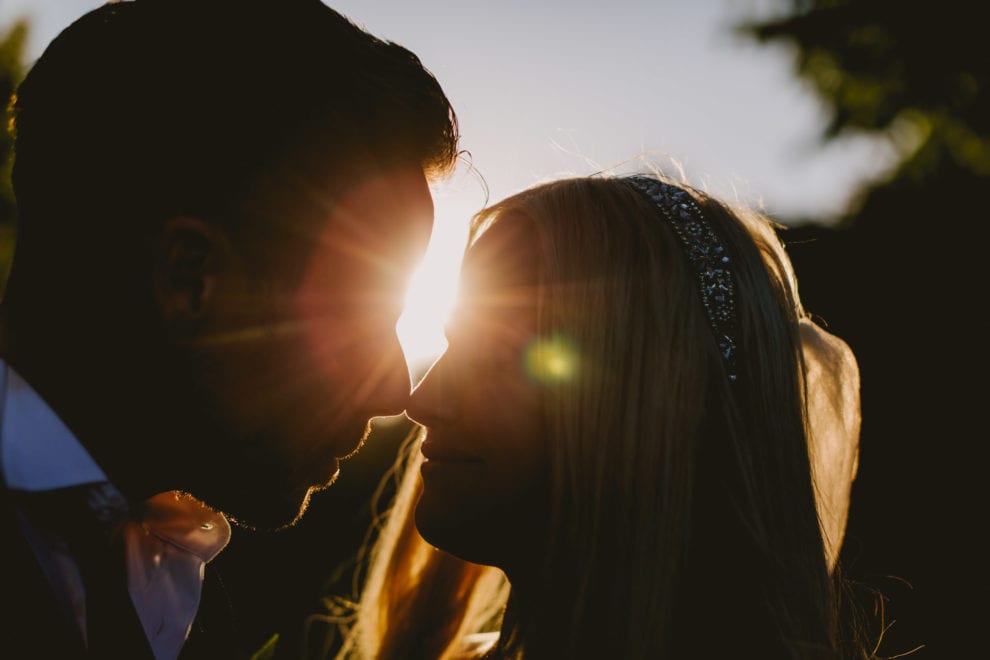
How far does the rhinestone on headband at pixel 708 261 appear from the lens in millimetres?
2430

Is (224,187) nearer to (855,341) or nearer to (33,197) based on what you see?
(33,197)

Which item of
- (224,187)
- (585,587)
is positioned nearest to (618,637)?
(585,587)

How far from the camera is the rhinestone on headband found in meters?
2.43

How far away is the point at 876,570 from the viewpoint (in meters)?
5.53

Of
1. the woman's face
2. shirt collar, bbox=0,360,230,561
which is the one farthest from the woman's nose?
shirt collar, bbox=0,360,230,561

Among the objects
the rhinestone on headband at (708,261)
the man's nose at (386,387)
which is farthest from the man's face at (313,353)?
the rhinestone on headband at (708,261)

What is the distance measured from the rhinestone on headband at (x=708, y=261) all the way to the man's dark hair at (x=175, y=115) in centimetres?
107

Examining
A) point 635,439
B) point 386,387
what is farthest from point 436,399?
point 635,439

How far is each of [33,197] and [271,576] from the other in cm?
405

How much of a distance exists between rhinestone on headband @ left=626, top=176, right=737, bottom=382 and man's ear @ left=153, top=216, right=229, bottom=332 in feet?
4.83

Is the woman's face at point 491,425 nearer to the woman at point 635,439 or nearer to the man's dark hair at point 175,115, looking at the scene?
the woman at point 635,439

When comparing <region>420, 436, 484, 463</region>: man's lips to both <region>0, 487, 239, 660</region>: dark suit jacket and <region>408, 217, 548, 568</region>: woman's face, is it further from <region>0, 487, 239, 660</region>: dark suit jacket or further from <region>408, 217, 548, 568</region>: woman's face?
<region>0, 487, 239, 660</region>: dark suit jacket

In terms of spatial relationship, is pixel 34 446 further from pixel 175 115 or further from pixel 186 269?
pixel 175 115

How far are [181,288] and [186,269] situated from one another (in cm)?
5
